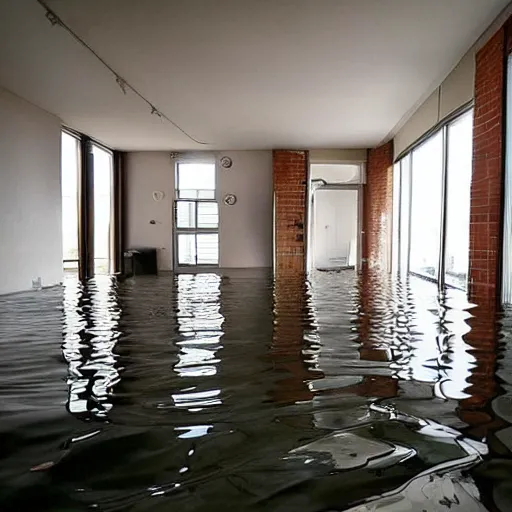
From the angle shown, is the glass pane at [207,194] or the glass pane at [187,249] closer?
the glass pane at [207,194]

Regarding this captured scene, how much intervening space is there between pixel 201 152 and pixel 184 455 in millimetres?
9746

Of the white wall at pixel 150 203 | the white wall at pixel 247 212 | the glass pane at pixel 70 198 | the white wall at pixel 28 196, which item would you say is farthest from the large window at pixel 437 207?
the glass pane at pixel 70 198

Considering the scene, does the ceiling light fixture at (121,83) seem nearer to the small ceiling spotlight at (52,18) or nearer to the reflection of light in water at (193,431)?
the small ceiling spotlight at (52,18)

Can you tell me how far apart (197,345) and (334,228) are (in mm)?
8609

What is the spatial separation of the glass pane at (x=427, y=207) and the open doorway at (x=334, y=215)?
241cm

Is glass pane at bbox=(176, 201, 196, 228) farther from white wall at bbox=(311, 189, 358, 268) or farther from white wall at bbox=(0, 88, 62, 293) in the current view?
white wall at bbox=(0, 88, 62, 293)

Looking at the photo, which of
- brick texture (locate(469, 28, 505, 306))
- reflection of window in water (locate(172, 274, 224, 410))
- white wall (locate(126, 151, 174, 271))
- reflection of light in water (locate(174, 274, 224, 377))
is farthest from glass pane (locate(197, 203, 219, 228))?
brick texture (locate(469, 28, 505, 306))

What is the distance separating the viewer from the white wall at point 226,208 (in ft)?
35.0

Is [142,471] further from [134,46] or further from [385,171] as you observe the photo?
[385,171]

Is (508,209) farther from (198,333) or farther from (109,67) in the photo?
(109,67)

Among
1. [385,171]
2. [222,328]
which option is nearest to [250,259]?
[385,171]

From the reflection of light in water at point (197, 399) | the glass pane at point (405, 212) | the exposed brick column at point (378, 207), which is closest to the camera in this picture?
the reflection of light in water at point (197, 399)

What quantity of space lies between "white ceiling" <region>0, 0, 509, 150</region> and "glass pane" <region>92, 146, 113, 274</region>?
2.23m

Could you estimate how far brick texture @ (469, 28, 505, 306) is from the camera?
4.12 m
